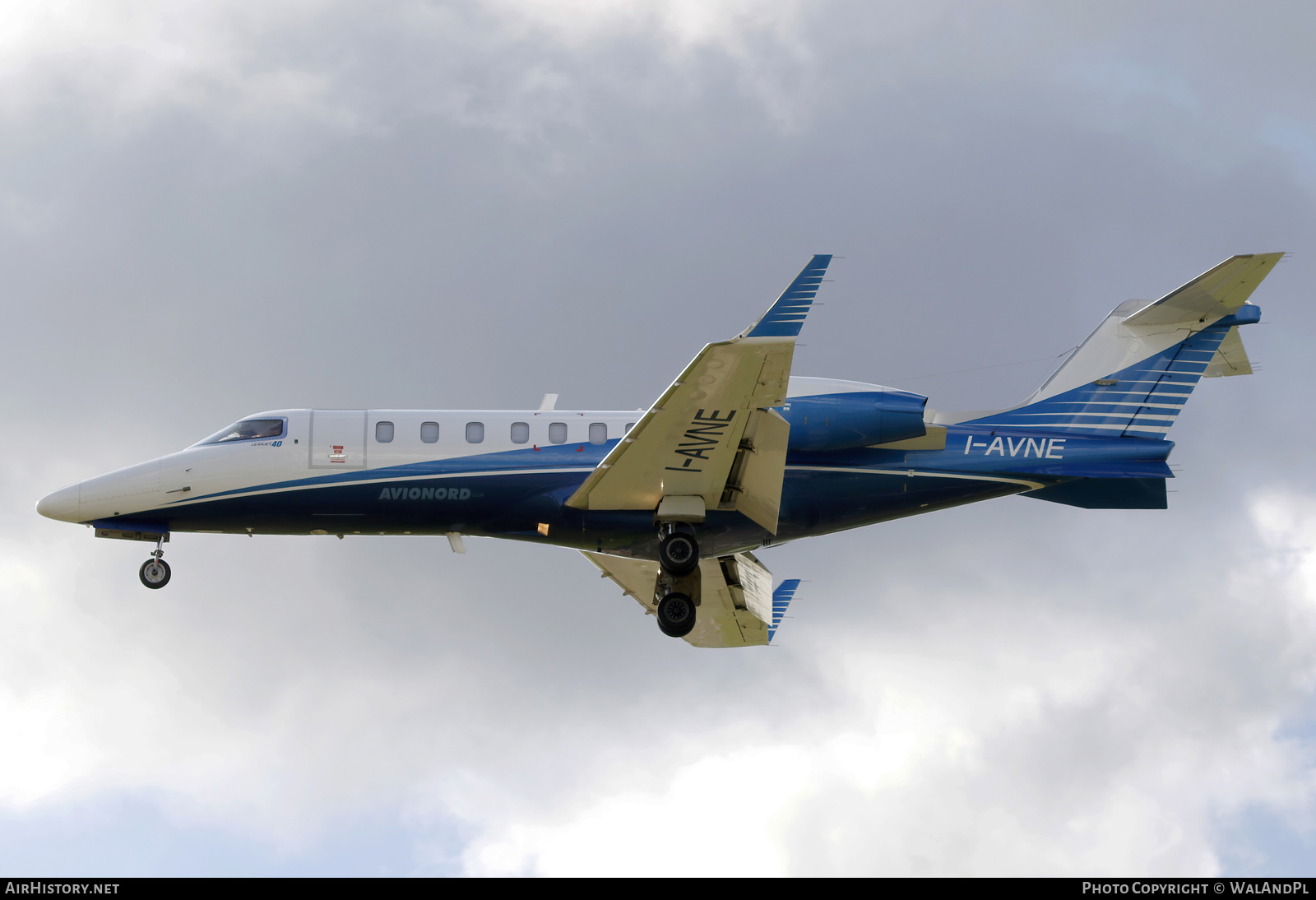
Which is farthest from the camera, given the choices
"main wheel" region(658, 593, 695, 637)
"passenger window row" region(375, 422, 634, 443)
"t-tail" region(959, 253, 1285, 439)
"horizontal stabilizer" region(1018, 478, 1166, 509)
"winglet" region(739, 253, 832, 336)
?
"t-tail" region(959, 253, 1285, 439)

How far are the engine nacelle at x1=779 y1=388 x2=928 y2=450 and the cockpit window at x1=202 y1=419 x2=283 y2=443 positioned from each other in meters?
9.55

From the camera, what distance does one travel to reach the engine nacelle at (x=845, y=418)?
75.9 feet

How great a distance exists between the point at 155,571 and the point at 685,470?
10597 mm

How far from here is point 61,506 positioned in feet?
79.2

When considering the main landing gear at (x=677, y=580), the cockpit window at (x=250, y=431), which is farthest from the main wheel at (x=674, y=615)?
the cockpit window at (x=250, y=431)

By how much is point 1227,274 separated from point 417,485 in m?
15.3

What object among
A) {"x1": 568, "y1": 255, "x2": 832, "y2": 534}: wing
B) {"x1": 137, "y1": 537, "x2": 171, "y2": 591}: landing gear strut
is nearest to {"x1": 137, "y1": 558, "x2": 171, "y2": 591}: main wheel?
{"x1": 137, "y1": 537, "x2": 171, "y2": 591}: landing gear strut

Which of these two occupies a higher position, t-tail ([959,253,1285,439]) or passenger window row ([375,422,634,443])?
t-tail ([959,253,1285,439])

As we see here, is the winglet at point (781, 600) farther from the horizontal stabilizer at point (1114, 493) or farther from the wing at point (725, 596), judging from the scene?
the horizontal stabilizer at point (1114, 493)

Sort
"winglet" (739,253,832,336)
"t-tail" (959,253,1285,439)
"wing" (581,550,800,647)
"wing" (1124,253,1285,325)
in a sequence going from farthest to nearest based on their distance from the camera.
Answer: "wing" (581,550,800,647) → "t-tail" (959,253,1285,439) → "wing" (1124,253,1285,325) → "winglet" (739,253,832,336)

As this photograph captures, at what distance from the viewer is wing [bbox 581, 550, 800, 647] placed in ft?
89.9

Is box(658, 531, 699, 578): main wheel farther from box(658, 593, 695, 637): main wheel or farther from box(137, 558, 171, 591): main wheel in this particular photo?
box(137, 558, 171, 591): main wheel

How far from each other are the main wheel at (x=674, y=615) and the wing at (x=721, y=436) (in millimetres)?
1719
